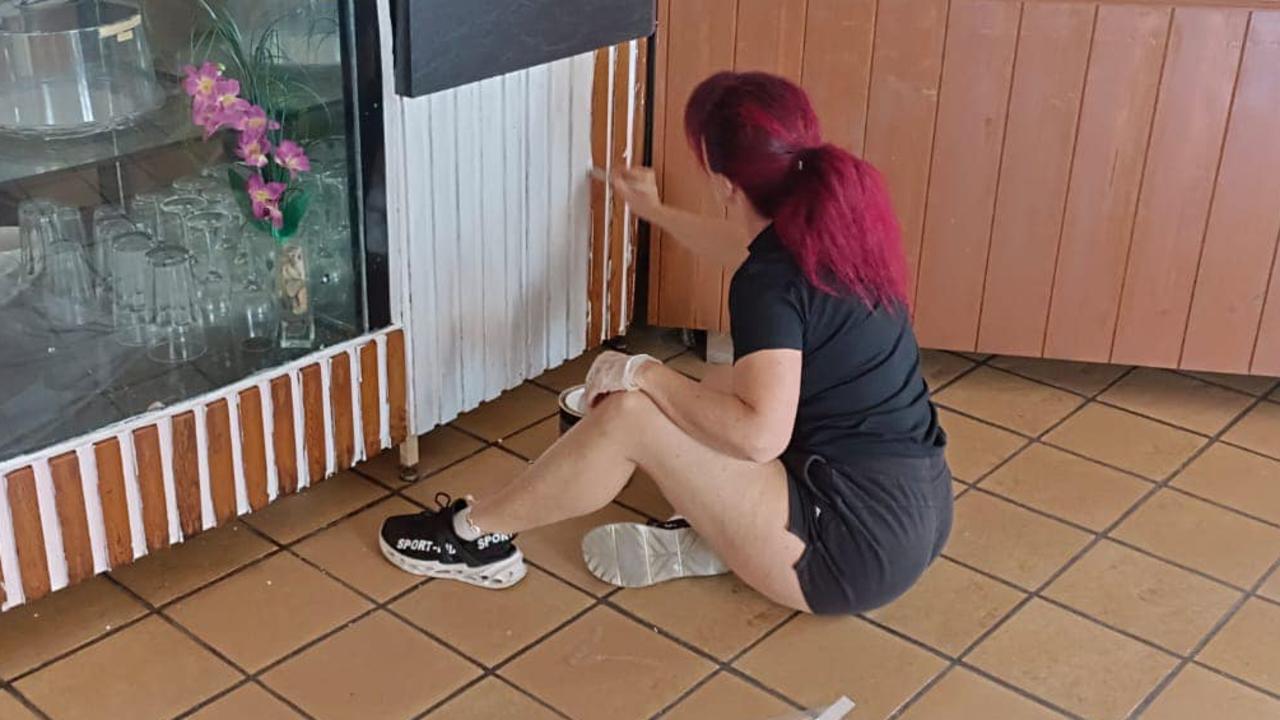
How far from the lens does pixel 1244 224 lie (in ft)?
8.37

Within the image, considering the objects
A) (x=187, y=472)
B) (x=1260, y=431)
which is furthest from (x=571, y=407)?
(x=1260, y=431)

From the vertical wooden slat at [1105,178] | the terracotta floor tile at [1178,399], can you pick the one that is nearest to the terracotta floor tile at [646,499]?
the vertical wooden slat at [1105,178]

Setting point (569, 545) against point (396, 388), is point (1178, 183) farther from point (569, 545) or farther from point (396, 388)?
point (396, 388)

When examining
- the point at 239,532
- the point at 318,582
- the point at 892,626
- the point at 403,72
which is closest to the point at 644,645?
the point at 892,626

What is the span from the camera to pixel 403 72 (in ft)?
6.86

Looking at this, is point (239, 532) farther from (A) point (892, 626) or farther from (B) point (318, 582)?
(A) point (892, 626)

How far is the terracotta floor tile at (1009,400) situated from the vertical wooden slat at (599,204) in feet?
2.12

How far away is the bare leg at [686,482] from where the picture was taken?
6.41ft

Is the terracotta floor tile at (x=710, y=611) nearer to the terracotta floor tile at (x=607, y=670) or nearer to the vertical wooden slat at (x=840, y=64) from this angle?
the terracotta floor tile at (x=607, y=670)

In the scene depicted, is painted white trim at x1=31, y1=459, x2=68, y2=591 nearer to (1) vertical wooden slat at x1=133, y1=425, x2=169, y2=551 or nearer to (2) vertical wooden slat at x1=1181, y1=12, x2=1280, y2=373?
(1) vertical wooden slat at x1=133, y1=425, x2=169, y2=551

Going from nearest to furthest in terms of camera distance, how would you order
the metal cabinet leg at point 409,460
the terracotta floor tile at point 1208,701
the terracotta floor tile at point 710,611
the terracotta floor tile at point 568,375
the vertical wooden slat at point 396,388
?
the terracotta floor tile at point 1208,701, the terracotta floor tile at point 710,611, the vertical wooden slat at point 396,388, the metal cabinet leg at point 409,460, the terracotta floor tile at point 568,375

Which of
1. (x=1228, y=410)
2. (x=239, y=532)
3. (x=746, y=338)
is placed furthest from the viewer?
(x=1228, y=410)

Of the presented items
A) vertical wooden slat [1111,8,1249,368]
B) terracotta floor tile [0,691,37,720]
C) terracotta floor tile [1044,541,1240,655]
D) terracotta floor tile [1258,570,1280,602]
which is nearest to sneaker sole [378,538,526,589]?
terracotta floor tile [0,691,37,720]

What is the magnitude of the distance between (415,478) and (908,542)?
0.84 meters
